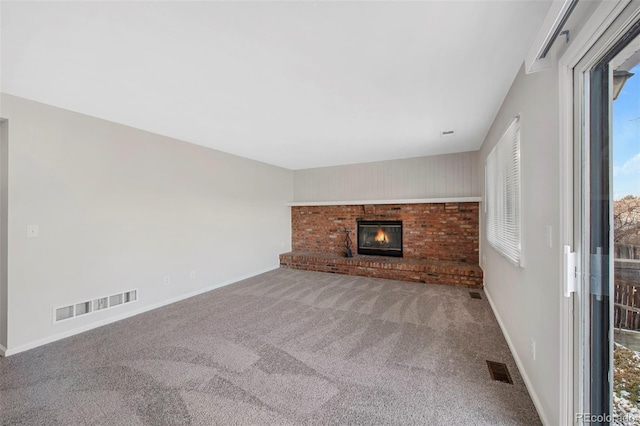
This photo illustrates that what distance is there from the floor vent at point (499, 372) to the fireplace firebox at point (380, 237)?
3302 millimetres

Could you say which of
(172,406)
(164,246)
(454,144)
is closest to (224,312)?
(164,246)

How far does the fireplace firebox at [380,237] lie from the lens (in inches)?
213

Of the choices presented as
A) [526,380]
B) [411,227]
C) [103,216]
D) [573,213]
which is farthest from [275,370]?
[411,227]

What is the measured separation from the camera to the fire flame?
5.55 m

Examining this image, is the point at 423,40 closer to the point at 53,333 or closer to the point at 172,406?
the point at 172,406

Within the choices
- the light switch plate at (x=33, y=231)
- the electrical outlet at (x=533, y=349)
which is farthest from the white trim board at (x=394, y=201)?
the light switch plate at (x=33, y=231)

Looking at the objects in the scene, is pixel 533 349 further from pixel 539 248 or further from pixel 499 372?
pixel 539 248

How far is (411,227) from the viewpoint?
5.24 metres

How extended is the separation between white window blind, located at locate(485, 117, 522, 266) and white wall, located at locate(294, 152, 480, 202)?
151cm

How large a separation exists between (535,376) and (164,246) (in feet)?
13.9

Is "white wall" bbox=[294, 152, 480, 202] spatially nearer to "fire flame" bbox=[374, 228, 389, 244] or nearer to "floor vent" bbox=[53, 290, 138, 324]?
"fire flame" bbox=[374, 228, 389, 244]

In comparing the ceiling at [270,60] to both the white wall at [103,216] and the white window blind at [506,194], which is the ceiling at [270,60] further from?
the white window blind at [506,194]

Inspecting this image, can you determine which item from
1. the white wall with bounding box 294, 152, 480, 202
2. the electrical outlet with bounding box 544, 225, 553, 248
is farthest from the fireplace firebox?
the electrical outlet with bounding box 544, 225, 553, 248

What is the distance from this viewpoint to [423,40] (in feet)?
5.39
